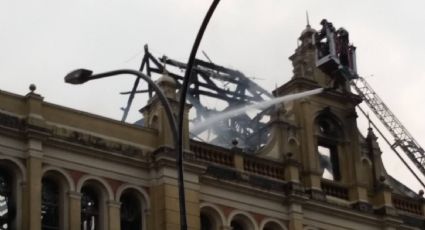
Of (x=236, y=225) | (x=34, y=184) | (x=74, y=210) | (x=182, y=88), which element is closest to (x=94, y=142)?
(x=74, y=210)

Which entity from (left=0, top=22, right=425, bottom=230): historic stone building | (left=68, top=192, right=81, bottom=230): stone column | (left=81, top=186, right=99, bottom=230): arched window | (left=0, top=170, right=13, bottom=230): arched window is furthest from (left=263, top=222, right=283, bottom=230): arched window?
(left=0, top=170, right=13, bottom=230): arched window

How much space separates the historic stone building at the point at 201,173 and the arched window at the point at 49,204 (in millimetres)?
30

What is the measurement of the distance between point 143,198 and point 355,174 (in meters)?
10.2

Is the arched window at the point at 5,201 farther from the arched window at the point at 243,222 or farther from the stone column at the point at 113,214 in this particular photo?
the arched window at the point at 243,222

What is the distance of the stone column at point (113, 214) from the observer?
38500 mm

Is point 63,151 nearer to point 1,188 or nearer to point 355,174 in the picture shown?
point 1,188

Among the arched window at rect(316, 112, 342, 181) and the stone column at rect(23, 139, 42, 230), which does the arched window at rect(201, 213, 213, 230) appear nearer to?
the stone column at rect(23, 139, 42, 230)

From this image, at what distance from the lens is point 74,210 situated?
3769cm

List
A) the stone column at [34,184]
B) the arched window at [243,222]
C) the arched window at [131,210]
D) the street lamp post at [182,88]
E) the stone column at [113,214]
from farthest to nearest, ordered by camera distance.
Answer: the arched window at [243,222] → the arched window at [131,210] → the stone column at [113,214] → the stone column at [34,184] → the street lamp post at [182,88]

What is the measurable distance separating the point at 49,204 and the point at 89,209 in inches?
59.6

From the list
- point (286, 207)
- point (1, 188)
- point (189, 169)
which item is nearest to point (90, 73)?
point (1, 188)

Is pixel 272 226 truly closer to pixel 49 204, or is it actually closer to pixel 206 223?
pixel 206 223

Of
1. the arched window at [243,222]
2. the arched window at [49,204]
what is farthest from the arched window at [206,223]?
the arched window at [49,204]

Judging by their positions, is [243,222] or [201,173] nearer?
[201,173]
